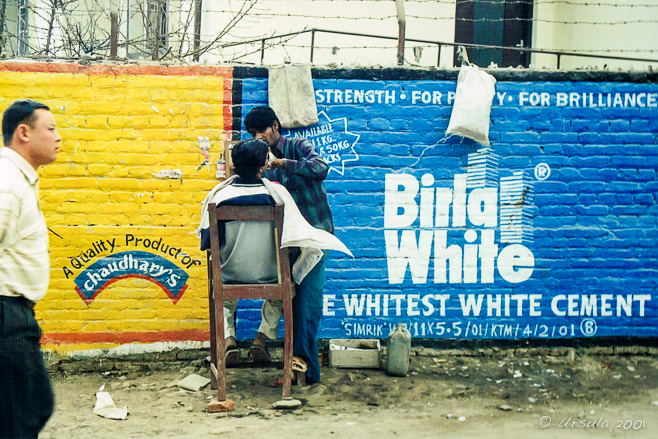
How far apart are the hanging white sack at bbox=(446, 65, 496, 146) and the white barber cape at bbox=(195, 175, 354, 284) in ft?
5.04

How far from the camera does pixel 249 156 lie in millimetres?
4152

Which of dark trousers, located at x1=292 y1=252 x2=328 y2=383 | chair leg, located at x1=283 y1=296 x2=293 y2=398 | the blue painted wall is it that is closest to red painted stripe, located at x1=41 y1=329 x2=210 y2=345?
the blue painted wall

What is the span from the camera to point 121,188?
5.10 m

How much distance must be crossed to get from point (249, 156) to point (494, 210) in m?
2.15

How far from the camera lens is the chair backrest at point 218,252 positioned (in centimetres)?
407

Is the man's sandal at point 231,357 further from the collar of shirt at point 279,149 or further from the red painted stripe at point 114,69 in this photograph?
the red painted stripe at point 114,69

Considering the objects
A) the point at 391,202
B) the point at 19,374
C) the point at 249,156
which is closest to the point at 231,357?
the point at 249,156

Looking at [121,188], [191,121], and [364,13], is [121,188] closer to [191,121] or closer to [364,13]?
[191,121]

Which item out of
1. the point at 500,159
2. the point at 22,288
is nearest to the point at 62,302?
the point at 22,288

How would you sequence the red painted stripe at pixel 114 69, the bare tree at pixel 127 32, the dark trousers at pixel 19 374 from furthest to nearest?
1. the bare tree at pixel 127 32
2. the red painted stripe at pixel 114 69
3. the dark trousers at pixel 19 374

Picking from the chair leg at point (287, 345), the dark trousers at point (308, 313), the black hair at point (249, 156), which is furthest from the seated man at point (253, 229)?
the dark trousers at point (308, 313)

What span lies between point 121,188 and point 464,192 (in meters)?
2.61

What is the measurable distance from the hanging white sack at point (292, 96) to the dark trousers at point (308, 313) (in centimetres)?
113

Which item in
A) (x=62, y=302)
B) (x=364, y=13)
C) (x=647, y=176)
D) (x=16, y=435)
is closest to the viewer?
(x=16, y=435)
